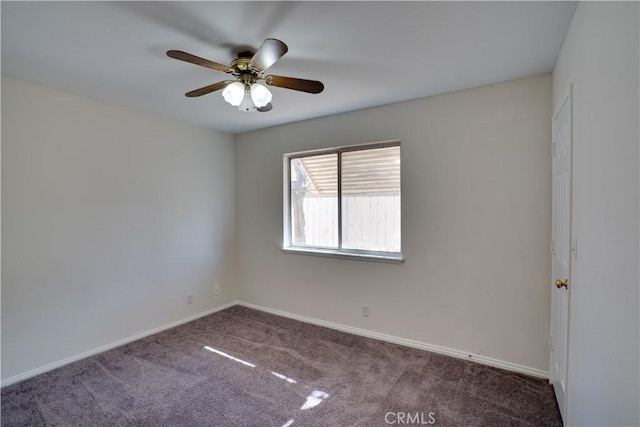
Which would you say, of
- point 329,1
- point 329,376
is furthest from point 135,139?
point 329,376

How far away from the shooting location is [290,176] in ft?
12.7

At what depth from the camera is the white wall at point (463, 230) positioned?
94.4 inches

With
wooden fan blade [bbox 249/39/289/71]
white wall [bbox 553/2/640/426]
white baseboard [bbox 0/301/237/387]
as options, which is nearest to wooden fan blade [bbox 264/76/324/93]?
wooden fan blade [bbox 249/39/289/71]

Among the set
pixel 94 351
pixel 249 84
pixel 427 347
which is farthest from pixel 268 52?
pixel 94 351

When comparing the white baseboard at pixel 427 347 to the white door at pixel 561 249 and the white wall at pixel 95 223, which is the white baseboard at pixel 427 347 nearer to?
the white door at pixel 561 249

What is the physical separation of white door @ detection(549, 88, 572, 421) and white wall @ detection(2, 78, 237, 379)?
3.57 metres

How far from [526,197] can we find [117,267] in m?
3.78

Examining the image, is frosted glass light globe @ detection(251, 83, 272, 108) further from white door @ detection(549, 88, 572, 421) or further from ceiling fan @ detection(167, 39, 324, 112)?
white door @ detection(549, 88, 572, 421)

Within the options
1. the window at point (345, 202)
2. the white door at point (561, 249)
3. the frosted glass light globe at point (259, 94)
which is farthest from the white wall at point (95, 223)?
the white door at point (561, 249)

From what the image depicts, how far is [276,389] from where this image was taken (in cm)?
229

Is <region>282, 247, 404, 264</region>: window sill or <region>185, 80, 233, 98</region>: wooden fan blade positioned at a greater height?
<region>185, 80, 233, 98</region>: wooden fan blade

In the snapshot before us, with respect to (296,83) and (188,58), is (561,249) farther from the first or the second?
(188,58)

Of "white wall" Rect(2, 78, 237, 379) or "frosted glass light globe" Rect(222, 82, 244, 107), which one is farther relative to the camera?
"white wall" Rect(2, 78, 237, 379)

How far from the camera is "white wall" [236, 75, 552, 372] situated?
94.4 inches
